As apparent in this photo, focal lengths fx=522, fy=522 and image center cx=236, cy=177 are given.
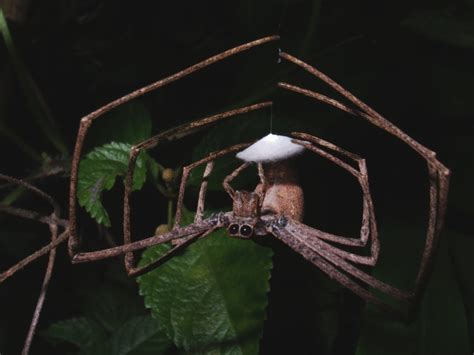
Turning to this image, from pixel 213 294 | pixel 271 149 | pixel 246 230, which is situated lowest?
pixel 213 294

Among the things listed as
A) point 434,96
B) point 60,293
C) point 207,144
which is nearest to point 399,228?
point 434,96

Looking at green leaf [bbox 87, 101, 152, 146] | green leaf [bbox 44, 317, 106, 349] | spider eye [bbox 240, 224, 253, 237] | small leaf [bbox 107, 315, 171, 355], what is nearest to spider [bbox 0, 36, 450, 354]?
spider eye [bbox 240, 224, 253, 237]

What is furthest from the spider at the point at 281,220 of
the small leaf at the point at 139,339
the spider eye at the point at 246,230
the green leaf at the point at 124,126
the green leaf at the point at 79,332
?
the green leaf at the point at 79,332

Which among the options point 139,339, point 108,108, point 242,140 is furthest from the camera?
point 139,339

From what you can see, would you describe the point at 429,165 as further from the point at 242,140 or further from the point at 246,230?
the point at 242,140

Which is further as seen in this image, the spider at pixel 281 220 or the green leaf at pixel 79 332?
the green leaf at pixel 79 332

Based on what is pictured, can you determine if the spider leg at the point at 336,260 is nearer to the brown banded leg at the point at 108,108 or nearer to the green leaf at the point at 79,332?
the brown banded leg at the point at 108,108

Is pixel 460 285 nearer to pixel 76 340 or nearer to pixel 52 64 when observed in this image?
pixel 76 340

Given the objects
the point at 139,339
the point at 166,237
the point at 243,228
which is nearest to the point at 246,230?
the point at 243,228
